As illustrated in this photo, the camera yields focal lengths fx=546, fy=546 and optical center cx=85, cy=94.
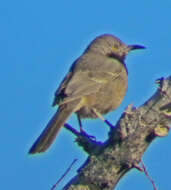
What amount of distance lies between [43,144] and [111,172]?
1569 millimetres

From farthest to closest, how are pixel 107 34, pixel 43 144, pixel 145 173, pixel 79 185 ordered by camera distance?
pixel 107 34 < pixel 43 144 < pixel 79 185 < pixel 145 173

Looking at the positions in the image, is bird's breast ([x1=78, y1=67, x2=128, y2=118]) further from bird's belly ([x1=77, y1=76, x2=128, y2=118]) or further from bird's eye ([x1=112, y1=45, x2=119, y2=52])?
bird's eye ([x1=112, y1=45, x2=119, y2=52])

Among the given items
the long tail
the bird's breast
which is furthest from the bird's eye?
the long tail

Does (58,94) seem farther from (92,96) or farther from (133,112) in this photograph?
(133,112)

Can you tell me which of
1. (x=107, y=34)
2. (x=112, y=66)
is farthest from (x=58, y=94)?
(x=107, y=34)

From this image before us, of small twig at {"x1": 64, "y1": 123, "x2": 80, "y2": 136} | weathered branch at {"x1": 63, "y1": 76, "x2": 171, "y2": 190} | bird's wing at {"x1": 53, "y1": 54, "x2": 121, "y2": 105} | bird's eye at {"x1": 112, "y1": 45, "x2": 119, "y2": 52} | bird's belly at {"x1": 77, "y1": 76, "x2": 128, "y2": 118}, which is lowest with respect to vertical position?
weathered branch at {"x1": 63, "y1": 76, "x2": 171, "y2": 190}

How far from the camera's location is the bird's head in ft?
30.0

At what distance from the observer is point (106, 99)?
7.66m

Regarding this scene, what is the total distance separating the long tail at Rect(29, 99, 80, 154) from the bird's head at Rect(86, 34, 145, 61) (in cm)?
215

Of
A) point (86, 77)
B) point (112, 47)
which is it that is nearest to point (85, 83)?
point (86, 77)

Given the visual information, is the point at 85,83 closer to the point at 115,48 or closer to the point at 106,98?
the point at 106,98

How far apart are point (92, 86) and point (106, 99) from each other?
0.90 ft

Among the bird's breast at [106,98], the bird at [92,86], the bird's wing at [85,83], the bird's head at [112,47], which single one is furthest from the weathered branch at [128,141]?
the bird's head at [112,47]

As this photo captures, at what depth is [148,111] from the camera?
4270mm
